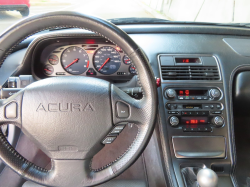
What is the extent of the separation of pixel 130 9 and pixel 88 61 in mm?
2935

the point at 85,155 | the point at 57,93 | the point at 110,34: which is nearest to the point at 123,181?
the point at 85,155

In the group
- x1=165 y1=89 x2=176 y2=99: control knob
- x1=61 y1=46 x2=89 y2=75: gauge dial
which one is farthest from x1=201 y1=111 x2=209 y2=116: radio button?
x1=61 y1=46 x2=89 y2=75: gauge dial

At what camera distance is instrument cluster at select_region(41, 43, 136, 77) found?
5.78 ft

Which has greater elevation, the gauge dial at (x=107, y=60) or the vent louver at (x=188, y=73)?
the gauge dial at (x=107, y=60)

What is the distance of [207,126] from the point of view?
4.72ft

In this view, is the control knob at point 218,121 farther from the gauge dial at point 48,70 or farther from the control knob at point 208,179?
the gauge dial at point 48,70

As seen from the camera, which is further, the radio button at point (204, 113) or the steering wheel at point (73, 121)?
the radio button at point (204, 113)

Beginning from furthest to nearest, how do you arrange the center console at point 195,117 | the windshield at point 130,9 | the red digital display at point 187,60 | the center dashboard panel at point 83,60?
the windshield at point 130,9 < the center dashboard panel at point 83,60 < the red digital display at point 187,60 < the center console at point 195,117

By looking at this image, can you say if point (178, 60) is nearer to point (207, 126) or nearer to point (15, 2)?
point (207, 126)

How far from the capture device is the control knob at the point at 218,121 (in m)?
1.42

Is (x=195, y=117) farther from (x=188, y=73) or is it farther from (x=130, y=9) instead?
(x=130, y=9)

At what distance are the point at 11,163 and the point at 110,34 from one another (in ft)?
2.17

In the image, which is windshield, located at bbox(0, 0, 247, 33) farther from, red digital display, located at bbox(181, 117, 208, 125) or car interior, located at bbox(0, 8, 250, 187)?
red digital display, located at bbox(181, 117, 208, 125)

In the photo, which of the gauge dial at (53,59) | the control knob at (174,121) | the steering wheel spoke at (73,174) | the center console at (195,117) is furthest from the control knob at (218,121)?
the gauge dial at (53,59)
